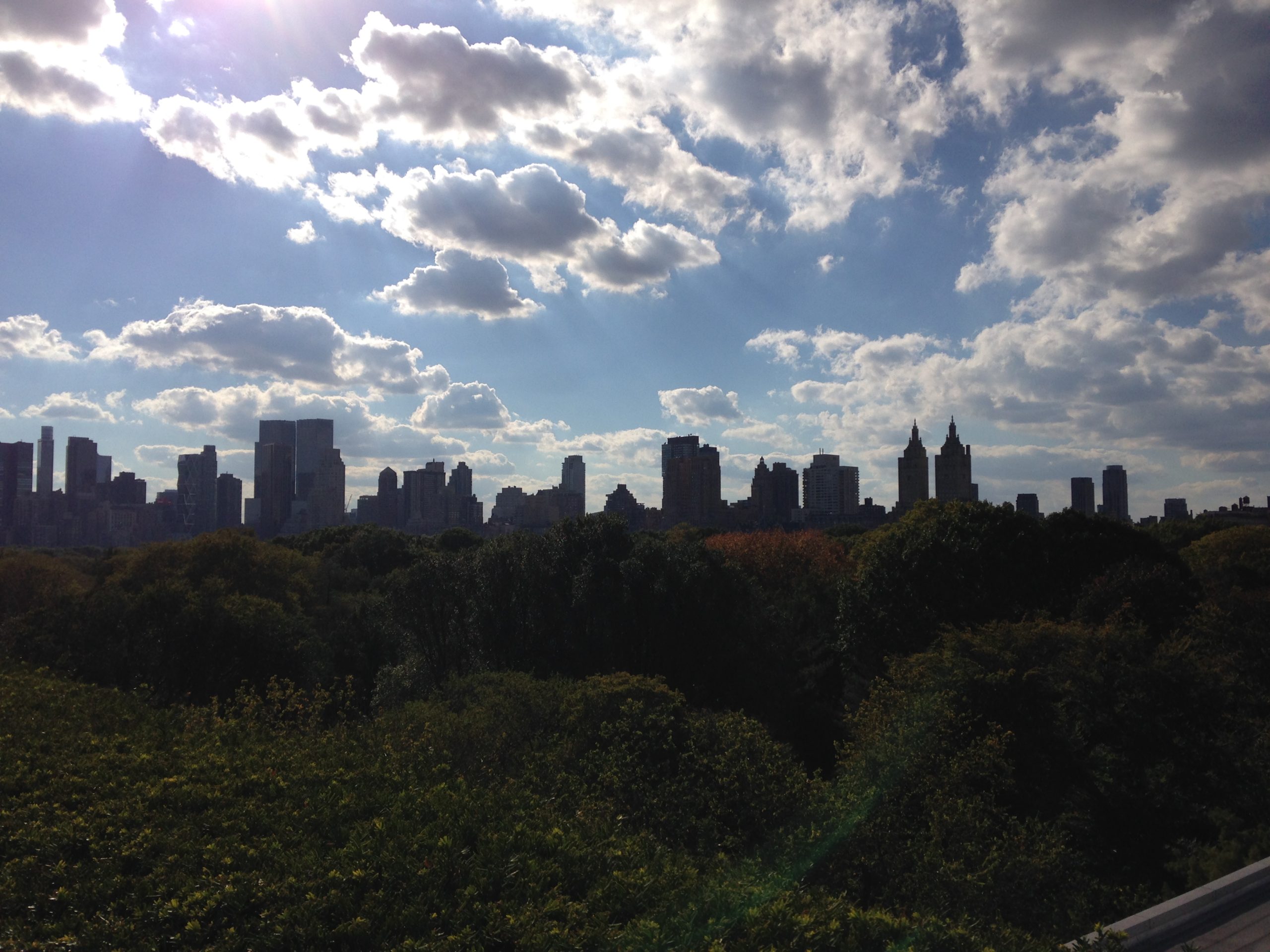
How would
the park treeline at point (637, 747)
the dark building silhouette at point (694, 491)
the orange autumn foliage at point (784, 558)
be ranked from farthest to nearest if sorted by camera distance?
the dark building silhouette at point (694, 491) → the orange autumn foliage at point (784, 558) → the park treeline at point (637, 747)

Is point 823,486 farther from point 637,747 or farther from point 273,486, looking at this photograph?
point 637,747

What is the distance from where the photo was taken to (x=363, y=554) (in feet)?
175

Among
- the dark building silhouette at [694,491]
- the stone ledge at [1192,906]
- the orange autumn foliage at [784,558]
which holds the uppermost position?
the dark building silhouette at [694,491]

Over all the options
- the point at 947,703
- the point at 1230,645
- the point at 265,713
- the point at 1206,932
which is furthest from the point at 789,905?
the point at 1230,645

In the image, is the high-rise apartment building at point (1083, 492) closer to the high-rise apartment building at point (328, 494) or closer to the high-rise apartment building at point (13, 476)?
the high-rise apartment building at point (328, 494)

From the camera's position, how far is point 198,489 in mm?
108438

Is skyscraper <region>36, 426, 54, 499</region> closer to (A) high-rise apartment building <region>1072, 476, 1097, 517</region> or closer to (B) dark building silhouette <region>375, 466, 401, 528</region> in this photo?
(B) dark building silhouette <region>375, 466, 401, 528</region>

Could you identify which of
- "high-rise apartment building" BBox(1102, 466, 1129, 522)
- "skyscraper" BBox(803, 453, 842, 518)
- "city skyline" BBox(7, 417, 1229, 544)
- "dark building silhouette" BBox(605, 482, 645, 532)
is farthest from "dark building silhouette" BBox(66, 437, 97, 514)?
"high-rise apartment building" BBox(1102, 466, 1129, 522)

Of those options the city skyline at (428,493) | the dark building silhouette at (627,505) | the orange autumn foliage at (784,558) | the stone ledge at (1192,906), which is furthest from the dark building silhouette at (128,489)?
the stone ledge at (1192,906)

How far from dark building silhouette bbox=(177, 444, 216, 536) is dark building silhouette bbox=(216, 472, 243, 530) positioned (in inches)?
31.9

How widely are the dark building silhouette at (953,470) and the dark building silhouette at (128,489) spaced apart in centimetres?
9258

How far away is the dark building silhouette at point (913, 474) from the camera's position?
3514 inches

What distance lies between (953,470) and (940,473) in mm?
1584

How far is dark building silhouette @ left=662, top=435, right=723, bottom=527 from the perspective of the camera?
327 feet
